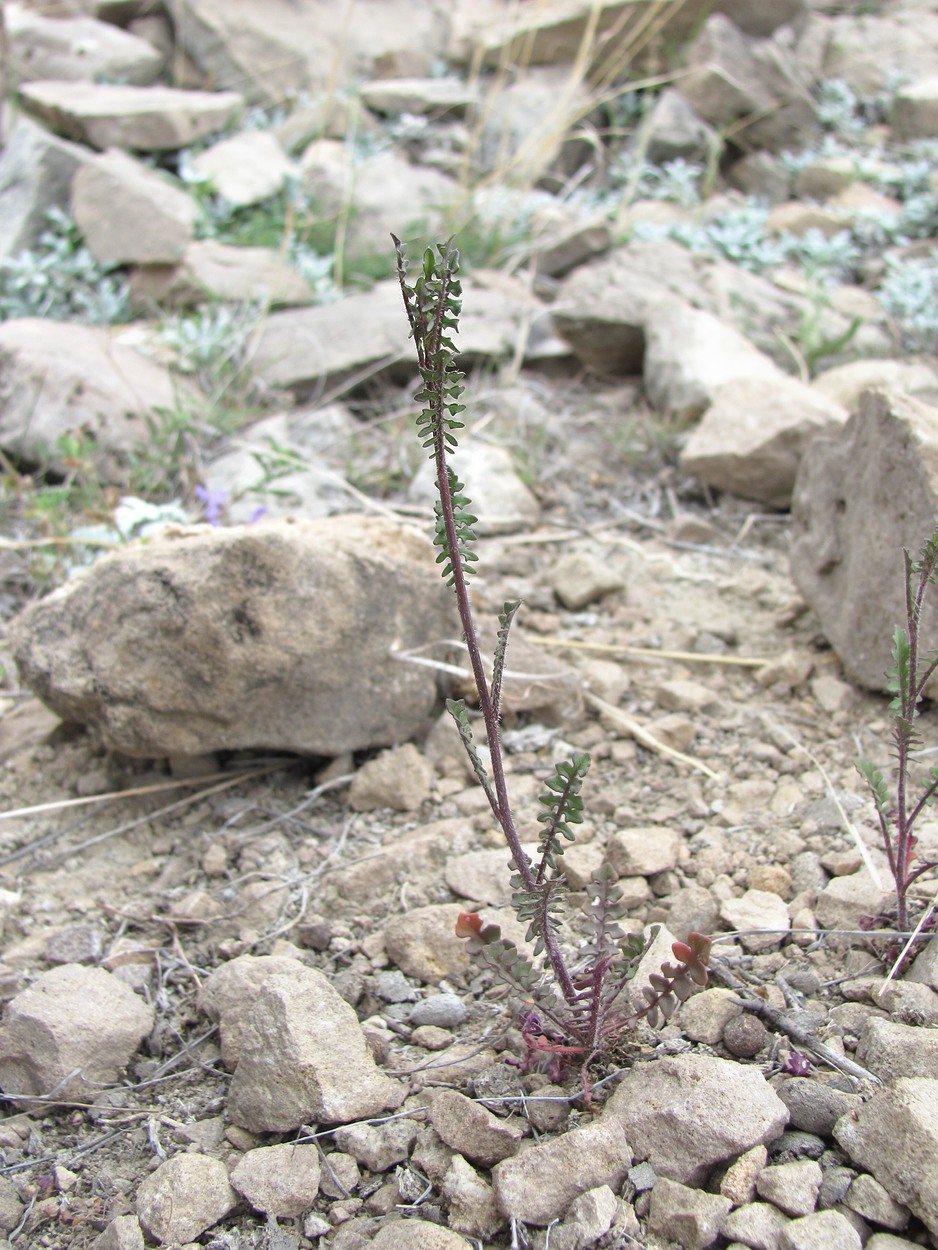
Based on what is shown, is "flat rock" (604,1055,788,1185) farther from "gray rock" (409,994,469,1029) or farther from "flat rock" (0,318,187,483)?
"flat rock" (0,318,187,483)

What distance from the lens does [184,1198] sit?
1.49 metres

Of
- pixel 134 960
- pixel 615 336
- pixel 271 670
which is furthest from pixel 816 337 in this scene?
pixel 134 960

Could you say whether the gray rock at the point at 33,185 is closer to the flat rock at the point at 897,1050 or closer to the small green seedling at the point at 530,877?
the small green seedling at the point at 530,877

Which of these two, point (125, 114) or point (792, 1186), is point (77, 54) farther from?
point (792, 1186)

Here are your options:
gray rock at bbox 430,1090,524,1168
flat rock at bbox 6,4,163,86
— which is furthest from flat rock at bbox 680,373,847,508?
flat rock at bbox 6,4,163,86

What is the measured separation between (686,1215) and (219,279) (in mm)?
4265

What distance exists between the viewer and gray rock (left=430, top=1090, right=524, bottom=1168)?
151 cm

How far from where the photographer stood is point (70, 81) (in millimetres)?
6219

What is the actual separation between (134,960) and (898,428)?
1960mm

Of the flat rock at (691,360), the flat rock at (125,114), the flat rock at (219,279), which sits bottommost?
the flat rock at (219,279)

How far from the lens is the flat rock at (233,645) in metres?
2.25

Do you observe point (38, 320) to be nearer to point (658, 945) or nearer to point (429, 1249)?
point (658, 945)

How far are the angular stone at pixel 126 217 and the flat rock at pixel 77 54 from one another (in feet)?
5.48

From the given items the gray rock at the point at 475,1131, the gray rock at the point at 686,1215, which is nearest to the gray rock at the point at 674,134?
the gray rock at the point at 475,1131
